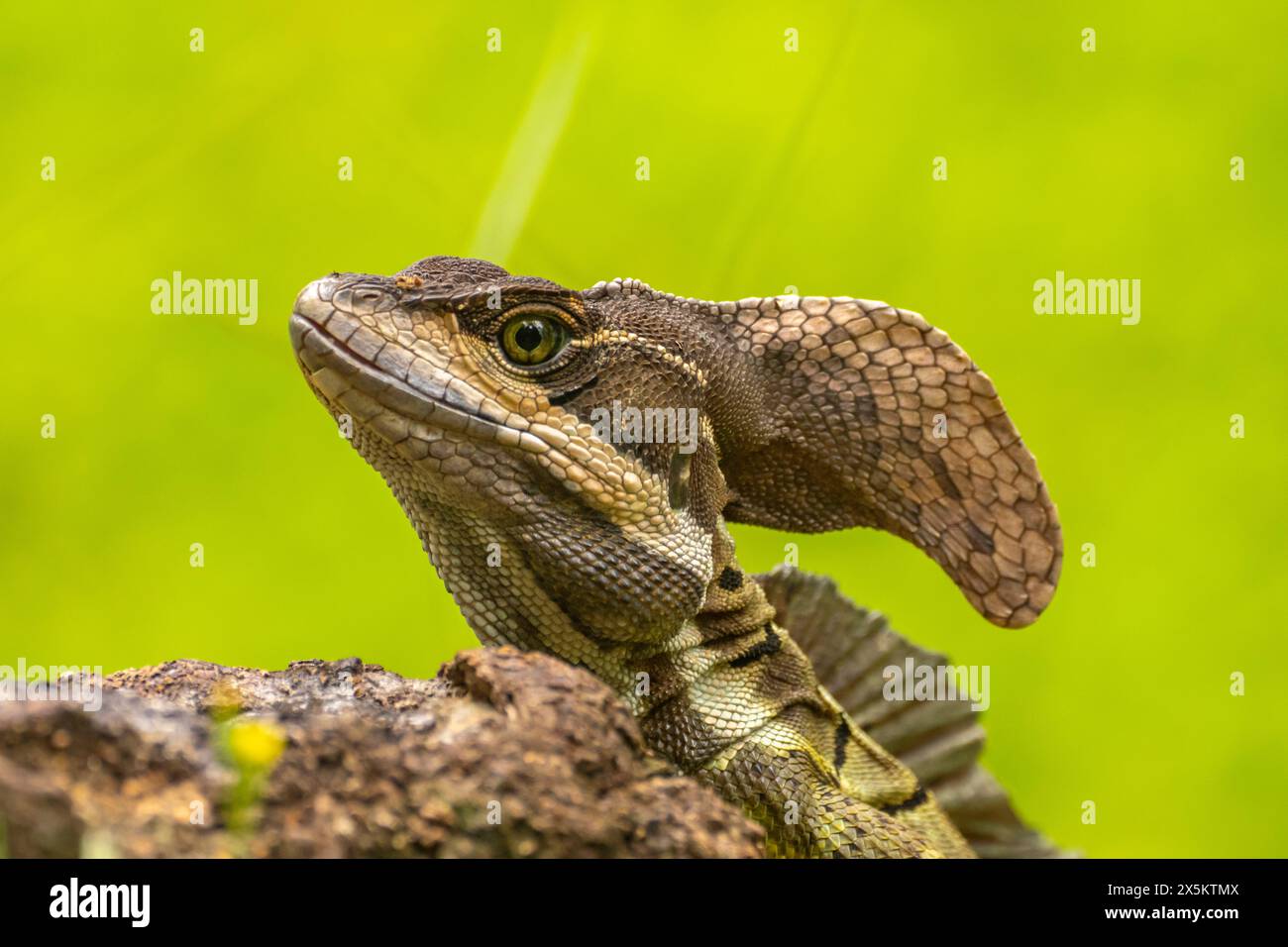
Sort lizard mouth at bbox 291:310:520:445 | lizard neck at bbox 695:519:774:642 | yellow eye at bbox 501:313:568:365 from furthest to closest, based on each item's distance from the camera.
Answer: lizard neck at bbox 695:519:774:642, yellow eye at bbox 501:313:568:365, lizard mouth at bbox 291:310:520:445

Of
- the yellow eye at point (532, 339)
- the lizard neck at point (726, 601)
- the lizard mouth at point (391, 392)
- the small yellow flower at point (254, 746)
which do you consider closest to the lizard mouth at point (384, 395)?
the lizard mouth at point (391, 392)

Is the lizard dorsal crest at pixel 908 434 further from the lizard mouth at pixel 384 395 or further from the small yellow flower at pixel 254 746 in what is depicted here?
the small yellow flower at pixel 254 746

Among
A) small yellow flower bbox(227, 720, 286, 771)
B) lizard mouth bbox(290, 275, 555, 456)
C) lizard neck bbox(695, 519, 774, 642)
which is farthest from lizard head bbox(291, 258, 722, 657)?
small yellow flower bbox(227, 720, 286, 771)

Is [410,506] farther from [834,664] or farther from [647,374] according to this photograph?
[834,664]

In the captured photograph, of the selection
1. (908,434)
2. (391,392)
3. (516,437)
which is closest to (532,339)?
(516,437)

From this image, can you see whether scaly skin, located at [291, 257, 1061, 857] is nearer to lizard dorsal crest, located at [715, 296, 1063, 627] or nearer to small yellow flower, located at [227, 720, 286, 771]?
lizard dorsal crest, located at [715, 296, 1063, 627]

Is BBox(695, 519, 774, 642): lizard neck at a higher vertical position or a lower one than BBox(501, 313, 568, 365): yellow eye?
lower

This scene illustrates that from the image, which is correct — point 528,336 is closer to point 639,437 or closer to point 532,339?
point 532,339

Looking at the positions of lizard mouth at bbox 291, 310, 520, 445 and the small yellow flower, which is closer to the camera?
the small yellow flower
